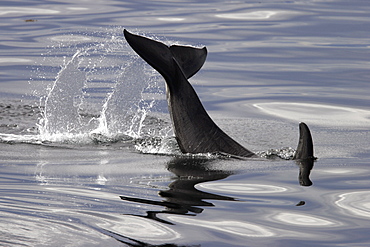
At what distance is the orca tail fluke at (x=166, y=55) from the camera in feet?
37.4

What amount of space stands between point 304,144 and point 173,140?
2223mm

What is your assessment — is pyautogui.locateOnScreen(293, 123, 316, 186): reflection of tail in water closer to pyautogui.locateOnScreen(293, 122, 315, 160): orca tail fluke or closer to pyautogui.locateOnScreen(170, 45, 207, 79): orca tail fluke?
pyautogui.locateOnScreen(293, 122, 315, 160): orca tail fluke

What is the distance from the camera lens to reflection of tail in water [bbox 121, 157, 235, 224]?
8607 millimetres

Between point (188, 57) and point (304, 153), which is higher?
point (188, 57)

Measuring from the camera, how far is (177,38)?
2378cm

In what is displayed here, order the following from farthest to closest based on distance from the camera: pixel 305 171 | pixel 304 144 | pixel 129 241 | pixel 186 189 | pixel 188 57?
pixel 188 57 < pixel 304 144 < pixel 305 171 < pixel 186 189 < pixel 129 241

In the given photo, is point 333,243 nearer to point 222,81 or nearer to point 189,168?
point 189,168

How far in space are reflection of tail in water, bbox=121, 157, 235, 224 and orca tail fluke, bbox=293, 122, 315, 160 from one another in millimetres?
1215

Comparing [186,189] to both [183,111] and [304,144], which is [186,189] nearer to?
[304,144]

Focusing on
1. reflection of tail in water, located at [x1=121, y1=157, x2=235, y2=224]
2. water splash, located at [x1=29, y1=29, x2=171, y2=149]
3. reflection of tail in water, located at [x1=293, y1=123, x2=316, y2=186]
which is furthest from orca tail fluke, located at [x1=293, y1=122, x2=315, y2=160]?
water splash, located at [x1=29, y1=29, x2=171, y2=149]

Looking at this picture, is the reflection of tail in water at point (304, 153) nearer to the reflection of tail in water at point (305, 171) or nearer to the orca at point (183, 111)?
the reflection of tail in water at point (305, 171)

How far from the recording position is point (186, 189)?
30.9 ft

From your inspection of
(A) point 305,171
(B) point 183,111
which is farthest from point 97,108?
(A) point 305,171

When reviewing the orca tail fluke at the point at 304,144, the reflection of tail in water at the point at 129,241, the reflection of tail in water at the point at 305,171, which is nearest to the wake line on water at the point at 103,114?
the orca tail fluke at the point at 304,144
